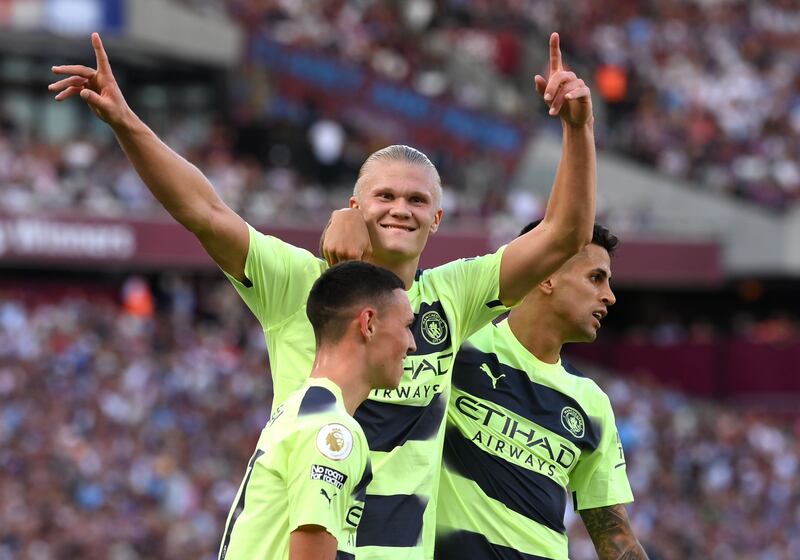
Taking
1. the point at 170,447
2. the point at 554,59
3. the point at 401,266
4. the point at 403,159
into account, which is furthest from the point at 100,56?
the point at 170,447

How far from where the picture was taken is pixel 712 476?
871 inches

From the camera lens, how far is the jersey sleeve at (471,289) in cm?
538

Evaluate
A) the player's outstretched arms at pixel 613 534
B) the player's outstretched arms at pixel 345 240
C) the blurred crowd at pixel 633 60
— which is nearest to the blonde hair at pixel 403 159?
the player's outstretched arms at pixel 345 240

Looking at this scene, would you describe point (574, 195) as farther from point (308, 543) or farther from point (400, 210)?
point (308, 543)

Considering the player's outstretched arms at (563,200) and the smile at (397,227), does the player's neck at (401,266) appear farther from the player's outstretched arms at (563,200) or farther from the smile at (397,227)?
the player's outstretched arms at (563,200)

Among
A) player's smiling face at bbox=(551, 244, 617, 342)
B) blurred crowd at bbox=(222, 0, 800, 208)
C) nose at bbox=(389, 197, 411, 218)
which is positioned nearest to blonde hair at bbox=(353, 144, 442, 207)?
nose at bbox=(389, 197, 411, 218)

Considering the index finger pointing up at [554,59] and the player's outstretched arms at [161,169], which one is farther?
the index finger pointing up at [554,59]

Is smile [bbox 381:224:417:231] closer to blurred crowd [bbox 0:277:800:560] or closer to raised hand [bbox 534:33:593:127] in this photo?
raised hand [bbox 534:33:593:127]

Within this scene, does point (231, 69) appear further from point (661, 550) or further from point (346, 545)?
point (346, 545)

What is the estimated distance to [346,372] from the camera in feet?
14.7

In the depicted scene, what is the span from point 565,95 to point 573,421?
1.45 m

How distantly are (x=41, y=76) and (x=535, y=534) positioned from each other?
897 inches

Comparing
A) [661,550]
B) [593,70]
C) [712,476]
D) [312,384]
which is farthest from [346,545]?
[593,70]

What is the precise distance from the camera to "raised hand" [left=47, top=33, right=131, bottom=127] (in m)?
4.85
